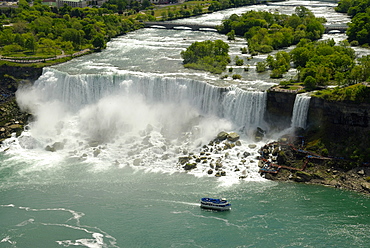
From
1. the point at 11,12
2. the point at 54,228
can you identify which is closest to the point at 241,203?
the point at 54,228

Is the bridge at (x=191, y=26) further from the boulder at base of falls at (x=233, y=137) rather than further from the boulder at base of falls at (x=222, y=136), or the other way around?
the boulder at base of falls at (x=222, y=136)

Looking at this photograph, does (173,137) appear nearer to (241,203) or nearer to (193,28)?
(241,203)

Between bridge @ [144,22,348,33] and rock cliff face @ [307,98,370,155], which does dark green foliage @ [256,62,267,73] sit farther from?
bridge @ [144,22,348,33]

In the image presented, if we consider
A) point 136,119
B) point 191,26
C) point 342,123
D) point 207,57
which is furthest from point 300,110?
Answer: point 191,26

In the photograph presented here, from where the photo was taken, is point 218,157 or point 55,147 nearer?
point 218,157

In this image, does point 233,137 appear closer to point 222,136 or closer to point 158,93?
point 222,136

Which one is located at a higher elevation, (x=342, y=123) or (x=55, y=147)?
(x=342, y=123)

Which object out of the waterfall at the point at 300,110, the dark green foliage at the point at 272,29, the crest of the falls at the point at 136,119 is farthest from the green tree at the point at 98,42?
the waterfall at the point at 300,110
